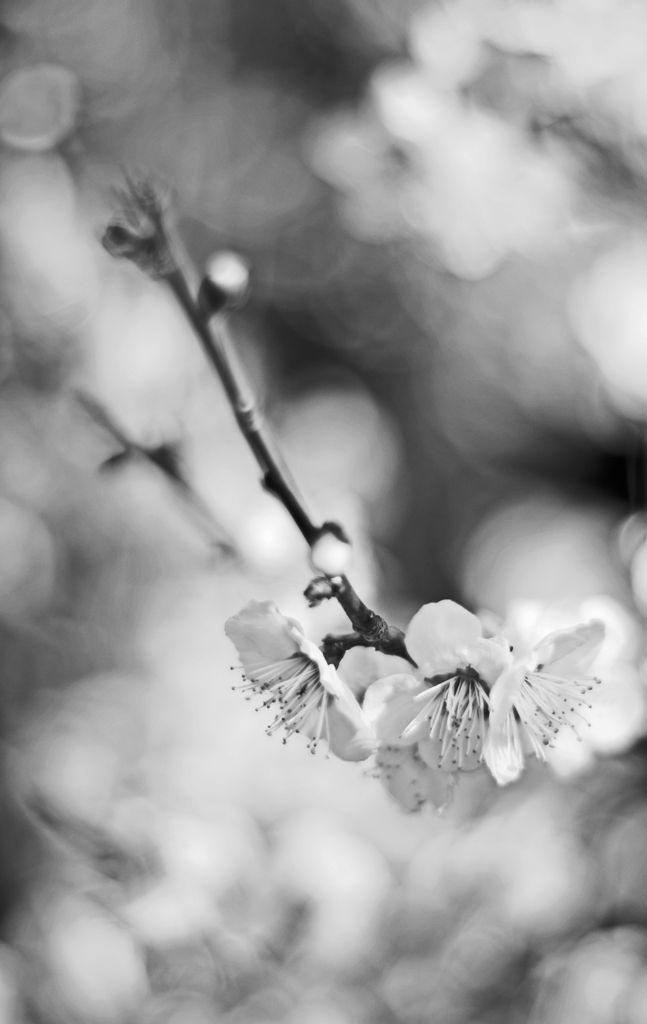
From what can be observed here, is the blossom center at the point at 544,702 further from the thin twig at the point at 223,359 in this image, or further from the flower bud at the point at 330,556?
the flower bud at the point at 330,556

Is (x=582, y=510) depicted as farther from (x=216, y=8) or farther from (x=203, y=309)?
(x=216, y=8)

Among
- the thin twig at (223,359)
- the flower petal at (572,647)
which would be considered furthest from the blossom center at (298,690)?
the flower petal at (572,647)

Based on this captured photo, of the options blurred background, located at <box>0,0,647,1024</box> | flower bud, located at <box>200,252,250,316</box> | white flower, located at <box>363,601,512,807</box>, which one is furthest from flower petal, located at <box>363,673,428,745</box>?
flower bud, located at <box>200,252,250,316</box>

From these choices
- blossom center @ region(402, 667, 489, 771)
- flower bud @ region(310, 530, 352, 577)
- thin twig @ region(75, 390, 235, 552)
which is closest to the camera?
flower bud @ region(310, 530, 352, 577)

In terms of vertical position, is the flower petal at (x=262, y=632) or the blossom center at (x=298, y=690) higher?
the flower petal at (x=262, y=632)

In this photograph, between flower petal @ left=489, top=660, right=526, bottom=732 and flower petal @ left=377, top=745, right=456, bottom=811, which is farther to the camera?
flower petal @ left=377, top=745, right=456, bottom=811

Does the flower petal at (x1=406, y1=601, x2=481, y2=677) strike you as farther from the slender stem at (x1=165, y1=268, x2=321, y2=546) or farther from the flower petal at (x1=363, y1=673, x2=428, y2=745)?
the slender stem at (x1=165, y1=268, x2=321, y2=546)

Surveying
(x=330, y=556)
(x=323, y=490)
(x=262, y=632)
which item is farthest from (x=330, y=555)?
(x=323, y=490)
